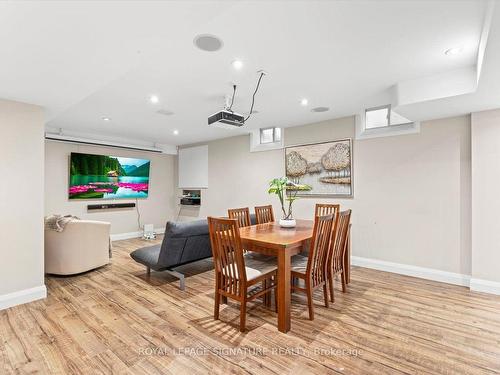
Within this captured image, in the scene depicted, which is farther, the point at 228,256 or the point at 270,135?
the point at 270,135

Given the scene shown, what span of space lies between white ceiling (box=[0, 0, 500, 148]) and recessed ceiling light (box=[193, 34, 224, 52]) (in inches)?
2.3

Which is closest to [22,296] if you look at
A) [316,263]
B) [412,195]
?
[316,263]

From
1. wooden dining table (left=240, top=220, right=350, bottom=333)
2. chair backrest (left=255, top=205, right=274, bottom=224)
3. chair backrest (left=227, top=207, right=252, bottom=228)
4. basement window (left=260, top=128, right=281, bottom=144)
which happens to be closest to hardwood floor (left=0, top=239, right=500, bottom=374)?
wooden dining table (left=240, top=220, right=350, bottom=333)

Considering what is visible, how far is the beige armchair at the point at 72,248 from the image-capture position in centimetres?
361

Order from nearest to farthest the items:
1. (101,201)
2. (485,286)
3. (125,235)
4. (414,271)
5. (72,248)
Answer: (485,286)
(72,248)
(414,271)
(101,201)
(125,235)

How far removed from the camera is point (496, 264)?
317 cm

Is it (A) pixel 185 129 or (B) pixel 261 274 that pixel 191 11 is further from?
(A) pixel 185 129

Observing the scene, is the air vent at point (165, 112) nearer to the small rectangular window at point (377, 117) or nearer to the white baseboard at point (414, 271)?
the small rectangular window at point (377, 117)

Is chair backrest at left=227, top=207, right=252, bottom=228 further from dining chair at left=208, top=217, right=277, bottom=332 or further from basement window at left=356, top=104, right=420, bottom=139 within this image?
basement window at left=356, top=104, right=420, bottom=139

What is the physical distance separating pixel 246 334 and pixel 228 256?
0.70 metres

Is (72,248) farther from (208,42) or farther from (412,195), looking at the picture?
(412,195)

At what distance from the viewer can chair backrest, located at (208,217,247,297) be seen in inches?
90.1

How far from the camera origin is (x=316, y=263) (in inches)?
102

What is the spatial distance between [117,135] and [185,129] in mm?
1936
